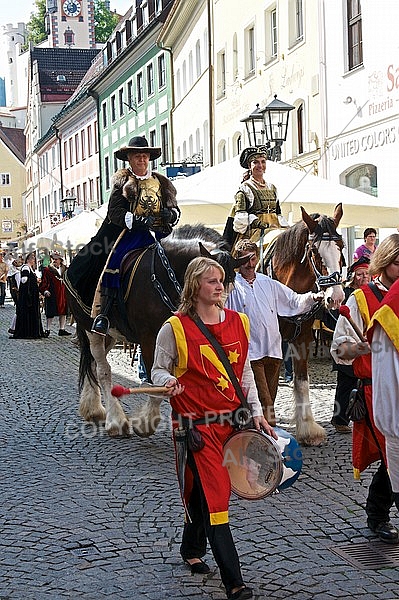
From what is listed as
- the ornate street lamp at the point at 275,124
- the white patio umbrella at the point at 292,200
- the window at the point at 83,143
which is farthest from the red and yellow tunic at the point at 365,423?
the window at the point at 83,143

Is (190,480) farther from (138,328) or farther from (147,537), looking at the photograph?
(138,328)

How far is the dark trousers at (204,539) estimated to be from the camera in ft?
15.4

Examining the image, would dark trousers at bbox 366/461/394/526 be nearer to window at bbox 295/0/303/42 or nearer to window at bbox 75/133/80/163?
window at bbox 295/0/303/42

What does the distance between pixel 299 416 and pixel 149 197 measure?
7.79ft

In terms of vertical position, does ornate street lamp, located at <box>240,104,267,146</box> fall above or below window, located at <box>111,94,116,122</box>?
below

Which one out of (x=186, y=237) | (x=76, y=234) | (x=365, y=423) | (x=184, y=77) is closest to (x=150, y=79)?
(x=184, y=77)

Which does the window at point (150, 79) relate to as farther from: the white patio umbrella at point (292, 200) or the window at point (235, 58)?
the white patio umbrella at point (292, 200)

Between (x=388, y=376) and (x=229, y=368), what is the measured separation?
0.77m

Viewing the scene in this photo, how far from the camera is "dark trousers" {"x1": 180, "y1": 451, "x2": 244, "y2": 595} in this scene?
4684mm

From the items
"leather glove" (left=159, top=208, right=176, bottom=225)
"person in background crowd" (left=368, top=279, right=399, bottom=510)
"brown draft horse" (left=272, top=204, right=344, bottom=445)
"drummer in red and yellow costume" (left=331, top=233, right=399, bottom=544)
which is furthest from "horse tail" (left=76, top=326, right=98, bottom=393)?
"person in background crowd" (left=368, top=279, right=399, bottom=510)

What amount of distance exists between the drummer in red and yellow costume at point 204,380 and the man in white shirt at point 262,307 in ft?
8.09

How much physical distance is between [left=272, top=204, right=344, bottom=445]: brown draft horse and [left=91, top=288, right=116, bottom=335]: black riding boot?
4.77ft

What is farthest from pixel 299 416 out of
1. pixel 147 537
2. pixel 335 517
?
pixel 147 537

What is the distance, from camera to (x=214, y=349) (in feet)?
16.4
